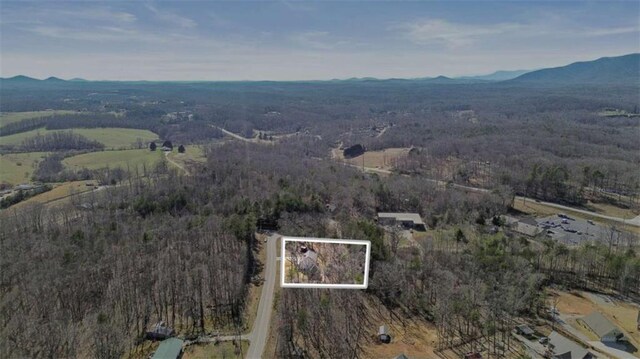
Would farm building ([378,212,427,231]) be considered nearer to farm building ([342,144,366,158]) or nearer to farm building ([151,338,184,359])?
farm building ([151,338,184,359])

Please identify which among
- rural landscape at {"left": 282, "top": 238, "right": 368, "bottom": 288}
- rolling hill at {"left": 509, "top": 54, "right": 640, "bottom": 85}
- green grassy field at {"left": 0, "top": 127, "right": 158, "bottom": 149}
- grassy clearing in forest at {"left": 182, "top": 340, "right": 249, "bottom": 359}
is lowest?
grassy clearing in forest at {"left": 182, "top": 340, "right": 249, "bottom": 359}

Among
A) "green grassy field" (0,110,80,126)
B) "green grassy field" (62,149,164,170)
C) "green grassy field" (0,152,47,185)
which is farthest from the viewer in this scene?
"green grassy field" (0,110,80,126)

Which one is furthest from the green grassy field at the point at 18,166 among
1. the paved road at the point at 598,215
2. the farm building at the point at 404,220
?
the paved road at the point at 598,215

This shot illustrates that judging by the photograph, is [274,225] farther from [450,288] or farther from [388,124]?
[388,124]

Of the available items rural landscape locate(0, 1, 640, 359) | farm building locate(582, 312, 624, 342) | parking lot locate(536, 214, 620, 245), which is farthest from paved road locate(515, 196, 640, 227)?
farm building locate(582, 312, 624, 342)

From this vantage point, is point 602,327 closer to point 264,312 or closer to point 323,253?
point 264,312

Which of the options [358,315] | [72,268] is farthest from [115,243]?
[358,315]

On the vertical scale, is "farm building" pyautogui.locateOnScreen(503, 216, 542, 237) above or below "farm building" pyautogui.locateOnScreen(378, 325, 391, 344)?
above
